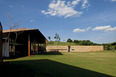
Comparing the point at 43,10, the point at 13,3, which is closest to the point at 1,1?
the point at 13,3

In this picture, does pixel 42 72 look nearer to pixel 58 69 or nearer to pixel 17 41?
pixel 58 69

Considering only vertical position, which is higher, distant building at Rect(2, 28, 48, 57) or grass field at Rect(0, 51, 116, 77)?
distant building at Rect(2, 28, 48, 57)

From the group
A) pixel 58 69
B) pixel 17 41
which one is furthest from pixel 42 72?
pixel 17 41

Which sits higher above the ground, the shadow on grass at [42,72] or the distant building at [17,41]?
the distant building at [17,41]

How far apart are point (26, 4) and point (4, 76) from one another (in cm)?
1012

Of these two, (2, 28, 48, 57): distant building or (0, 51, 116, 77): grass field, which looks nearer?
(0, 51, 116, 77): grass field

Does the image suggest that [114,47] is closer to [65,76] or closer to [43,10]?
[43,10]

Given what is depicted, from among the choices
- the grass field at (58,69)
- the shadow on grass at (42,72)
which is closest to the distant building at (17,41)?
the grass field at (58,69)

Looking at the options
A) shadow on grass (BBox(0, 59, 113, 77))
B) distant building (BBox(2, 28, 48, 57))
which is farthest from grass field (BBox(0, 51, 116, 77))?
distant building (BBox(2, 28, 48, 57))

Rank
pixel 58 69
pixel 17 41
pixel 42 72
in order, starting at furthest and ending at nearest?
pixel 17 41 < pixel 58 69 < pixel 42 72

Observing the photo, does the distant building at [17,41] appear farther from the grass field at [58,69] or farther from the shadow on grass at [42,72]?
the shadow on grass at [42,72]

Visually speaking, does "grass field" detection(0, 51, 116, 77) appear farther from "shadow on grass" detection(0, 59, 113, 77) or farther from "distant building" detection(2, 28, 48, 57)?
"distant building" detection(2, 28, 48, 57)

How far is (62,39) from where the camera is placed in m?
56.5

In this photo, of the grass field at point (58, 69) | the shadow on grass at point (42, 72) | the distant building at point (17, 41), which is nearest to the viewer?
the shadow on grass at point (42, 72)
